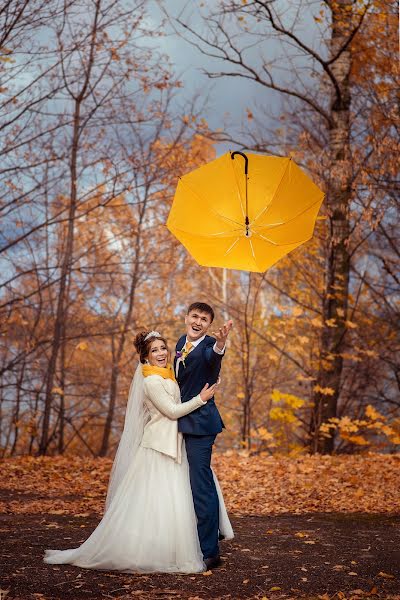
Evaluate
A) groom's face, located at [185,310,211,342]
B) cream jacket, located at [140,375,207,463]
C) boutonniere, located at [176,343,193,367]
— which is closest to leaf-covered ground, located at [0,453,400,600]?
cream jacket, located at [140,375,207,463]

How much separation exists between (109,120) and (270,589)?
951cm

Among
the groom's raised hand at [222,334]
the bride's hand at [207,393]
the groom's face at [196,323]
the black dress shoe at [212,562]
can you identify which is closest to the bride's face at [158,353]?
the groom's face at [196,323]

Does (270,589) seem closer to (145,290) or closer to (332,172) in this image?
(332,172)

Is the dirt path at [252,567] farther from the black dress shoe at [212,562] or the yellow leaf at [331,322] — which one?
the yellow leaf at [331,322]

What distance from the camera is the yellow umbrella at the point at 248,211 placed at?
5.70m

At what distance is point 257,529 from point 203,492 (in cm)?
184

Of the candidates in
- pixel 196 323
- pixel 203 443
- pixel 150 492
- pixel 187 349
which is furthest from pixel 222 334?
pixel 150 492

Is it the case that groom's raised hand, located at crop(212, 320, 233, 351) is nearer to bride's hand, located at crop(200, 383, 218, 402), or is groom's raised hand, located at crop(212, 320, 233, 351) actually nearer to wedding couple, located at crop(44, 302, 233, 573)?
wedding couple, located at crop(44, 302, 233, 573)

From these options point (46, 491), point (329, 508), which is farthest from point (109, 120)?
point (329, 508)

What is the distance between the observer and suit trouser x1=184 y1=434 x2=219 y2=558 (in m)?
4.91

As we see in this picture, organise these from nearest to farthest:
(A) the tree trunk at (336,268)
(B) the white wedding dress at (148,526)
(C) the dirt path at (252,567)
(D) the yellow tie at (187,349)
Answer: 1. (C) the dirt path at (252,567)
2. (B) the white wedding dress at (148,526)
3. (D) the yellow tie at (187,349)
4. (A) the tree trunk at (336,268)

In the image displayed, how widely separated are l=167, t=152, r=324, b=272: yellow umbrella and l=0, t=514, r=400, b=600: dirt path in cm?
234

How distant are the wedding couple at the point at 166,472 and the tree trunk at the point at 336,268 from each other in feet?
22.8

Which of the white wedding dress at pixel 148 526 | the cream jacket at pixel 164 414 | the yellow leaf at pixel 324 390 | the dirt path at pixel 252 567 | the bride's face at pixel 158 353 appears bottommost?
the dirt path at pixel 252 567
